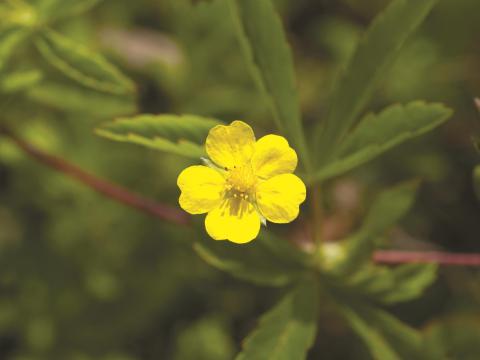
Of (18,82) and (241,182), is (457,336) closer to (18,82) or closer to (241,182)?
(241,182)

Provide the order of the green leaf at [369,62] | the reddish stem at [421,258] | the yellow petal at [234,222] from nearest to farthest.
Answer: the yellow petal at [234,222] < the green leaf at [369,62] < the reddish stem at [421,258]

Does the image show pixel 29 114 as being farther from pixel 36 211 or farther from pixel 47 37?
pixel 47 37

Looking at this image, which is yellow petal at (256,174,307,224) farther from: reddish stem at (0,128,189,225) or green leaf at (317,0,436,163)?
reddish stem at (0,128,189,225)

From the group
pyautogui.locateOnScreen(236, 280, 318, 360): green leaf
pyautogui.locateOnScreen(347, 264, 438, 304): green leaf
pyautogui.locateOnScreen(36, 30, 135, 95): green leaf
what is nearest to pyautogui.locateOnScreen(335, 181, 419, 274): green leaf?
pyautogui.locateOnScreen(347, 264, 438, 304): green leaf

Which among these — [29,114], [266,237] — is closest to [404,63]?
[266,237]

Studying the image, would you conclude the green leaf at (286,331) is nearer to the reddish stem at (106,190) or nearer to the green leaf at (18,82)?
the reddish stem at (106,190)

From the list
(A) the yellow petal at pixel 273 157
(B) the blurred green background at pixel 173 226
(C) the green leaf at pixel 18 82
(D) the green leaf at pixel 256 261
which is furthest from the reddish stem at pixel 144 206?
(B) the blurred green background at pixel 173 226
